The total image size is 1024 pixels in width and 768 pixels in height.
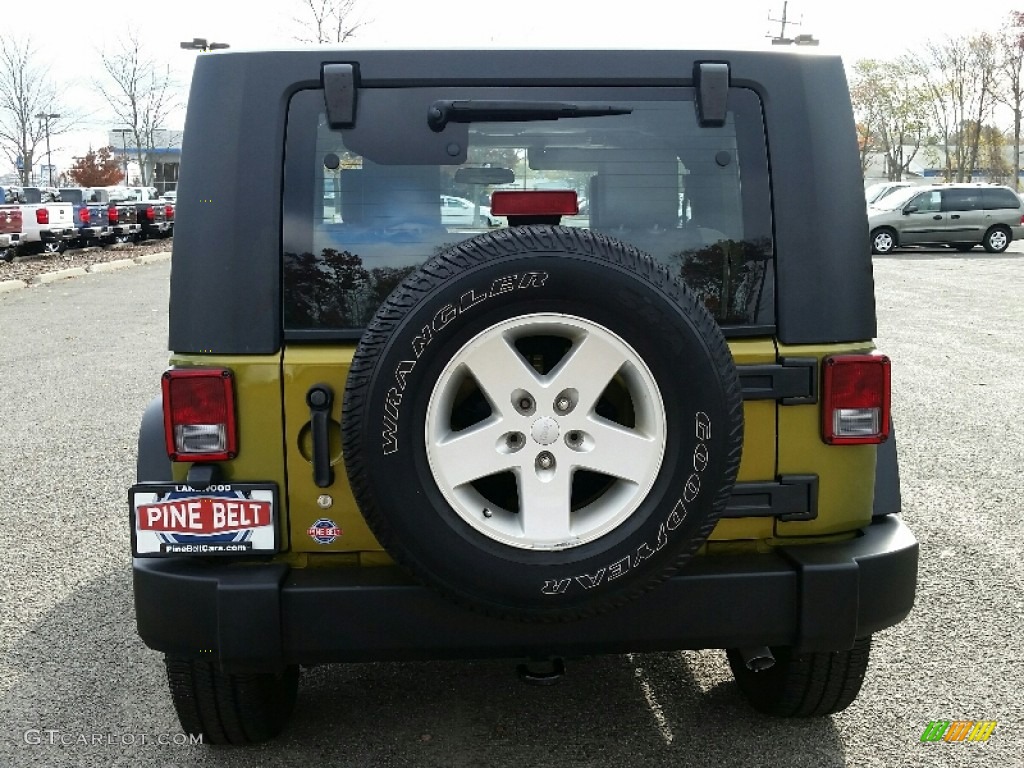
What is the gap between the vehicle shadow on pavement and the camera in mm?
3090

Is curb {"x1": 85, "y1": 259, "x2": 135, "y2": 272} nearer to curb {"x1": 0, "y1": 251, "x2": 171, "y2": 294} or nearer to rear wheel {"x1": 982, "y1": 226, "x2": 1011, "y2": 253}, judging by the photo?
curb {"x1": 0, "y1": 251, "x2": 171, "y2": 294}

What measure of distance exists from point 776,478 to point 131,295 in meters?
16.1

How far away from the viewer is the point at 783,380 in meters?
2.77

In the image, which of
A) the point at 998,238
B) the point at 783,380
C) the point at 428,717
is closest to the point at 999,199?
the point at 998,238

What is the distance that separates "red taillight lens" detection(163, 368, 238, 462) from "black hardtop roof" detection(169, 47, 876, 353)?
84 millimetres

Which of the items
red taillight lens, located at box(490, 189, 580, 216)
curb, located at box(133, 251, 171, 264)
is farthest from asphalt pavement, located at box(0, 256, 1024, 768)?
curb, located at box(133, 251, 171, 264)

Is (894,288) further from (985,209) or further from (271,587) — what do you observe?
(271,587)

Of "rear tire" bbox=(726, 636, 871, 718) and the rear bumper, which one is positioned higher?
the rear bumper

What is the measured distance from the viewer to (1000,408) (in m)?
8.04

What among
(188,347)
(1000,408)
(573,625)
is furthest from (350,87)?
(1000,408)

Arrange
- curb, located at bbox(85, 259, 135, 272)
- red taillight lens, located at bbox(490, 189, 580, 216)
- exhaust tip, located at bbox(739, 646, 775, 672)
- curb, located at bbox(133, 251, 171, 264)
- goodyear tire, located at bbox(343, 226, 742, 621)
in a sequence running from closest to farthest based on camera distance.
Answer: goodyear tire, located at bbox(343, 226, 742, 621) → red taillight lens, located at bbox(490, 189, 580, 216) → exhaust tip, located at bbox(739, 646, 775, 672) → curb, located at bbox(85, 259, 135, 272) → curb, located at bbox(133, 251, 171, 264)

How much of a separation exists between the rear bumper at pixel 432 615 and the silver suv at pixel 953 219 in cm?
2557

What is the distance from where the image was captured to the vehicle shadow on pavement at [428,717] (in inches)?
122

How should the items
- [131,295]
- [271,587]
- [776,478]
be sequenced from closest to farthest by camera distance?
[271,587], [776,478], [131,295]
